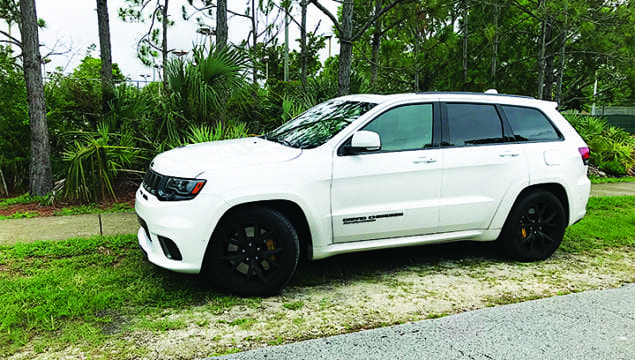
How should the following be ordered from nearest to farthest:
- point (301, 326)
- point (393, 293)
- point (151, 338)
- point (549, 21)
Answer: point (151, 338), point (301, 326), point (393, 293), point (549, 21)

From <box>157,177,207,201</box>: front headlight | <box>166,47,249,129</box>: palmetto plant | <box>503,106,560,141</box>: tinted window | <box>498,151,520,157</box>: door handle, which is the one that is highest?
<box>166,47,249,129</box>: palmetto plant

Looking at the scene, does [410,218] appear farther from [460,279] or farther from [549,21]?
[549,21]

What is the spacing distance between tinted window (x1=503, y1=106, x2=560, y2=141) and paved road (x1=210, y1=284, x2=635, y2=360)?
6.47 feet

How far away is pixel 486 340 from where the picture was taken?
366cm

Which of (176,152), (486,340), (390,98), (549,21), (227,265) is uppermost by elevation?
(549,21)

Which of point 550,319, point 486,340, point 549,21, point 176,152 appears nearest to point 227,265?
point 176,152

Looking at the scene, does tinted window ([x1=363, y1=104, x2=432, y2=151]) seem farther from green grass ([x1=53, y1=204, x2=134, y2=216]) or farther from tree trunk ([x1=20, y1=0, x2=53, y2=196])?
tree trunk ([x1=20, y1=0, x2=53, y2=196])

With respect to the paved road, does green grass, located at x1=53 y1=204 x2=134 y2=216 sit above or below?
above

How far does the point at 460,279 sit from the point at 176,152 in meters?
3.00

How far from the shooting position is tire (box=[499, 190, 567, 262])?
546 cm

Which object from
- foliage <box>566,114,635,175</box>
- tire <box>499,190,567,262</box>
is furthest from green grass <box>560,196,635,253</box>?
foliage <box>566,114,635,175</box>

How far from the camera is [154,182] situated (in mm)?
4555

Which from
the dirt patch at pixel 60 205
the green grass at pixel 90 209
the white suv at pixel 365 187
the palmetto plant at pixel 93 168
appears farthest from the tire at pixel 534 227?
the palmetto plant at pixel 93 168

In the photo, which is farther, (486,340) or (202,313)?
(202,313)
